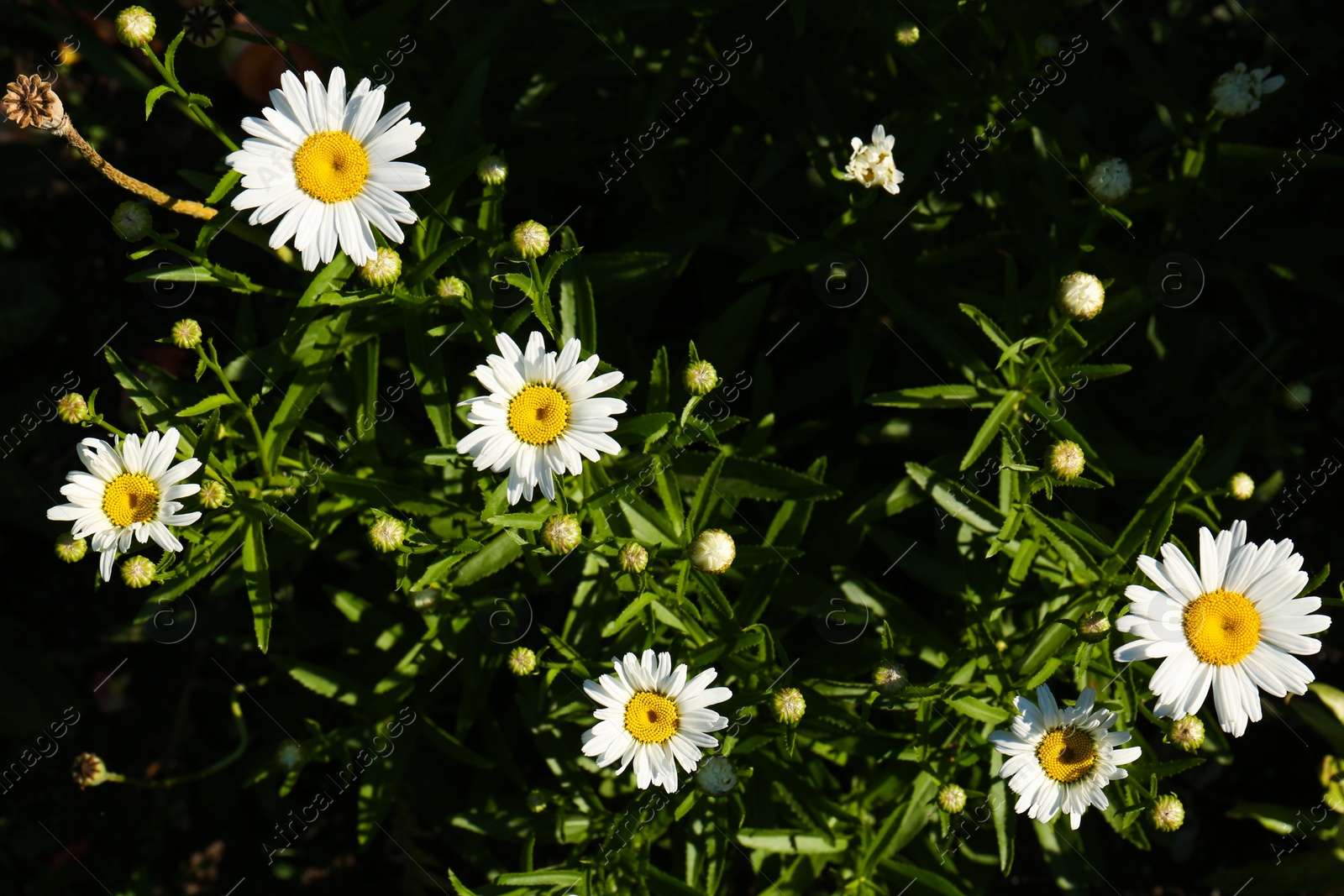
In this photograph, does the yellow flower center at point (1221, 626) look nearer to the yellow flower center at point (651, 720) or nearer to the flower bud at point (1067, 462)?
the flower bud at point (1067, 462)

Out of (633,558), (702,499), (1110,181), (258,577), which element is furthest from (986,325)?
(258,577)

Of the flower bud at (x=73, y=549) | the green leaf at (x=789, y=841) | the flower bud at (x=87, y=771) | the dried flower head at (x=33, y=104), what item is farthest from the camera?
the flower bud at (x=87, y=771)

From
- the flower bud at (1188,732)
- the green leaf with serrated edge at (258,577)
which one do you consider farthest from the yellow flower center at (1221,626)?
the green leaf with serrated edge at (258,577)

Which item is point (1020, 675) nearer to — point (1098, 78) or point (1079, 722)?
point (1079, 722)

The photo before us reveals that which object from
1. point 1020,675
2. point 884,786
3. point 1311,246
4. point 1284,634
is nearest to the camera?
point 1284,634

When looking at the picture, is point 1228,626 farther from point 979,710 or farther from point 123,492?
point 123,492

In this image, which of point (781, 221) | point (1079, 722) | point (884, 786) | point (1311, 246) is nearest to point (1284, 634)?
point (1079, 722)
